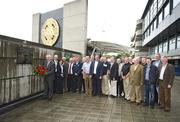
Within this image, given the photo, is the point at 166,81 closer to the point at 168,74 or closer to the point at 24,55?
the point at 168,74

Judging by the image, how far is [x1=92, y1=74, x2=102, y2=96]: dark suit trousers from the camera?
30.5ft

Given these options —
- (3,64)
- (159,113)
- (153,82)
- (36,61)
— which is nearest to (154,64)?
(153,82)

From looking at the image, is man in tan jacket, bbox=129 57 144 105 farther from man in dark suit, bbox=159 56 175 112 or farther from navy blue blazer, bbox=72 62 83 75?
navy blue blazer, bbox=72 62 83 75

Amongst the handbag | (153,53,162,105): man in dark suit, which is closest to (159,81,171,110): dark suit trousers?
(153,53,162,105): man in dark suit

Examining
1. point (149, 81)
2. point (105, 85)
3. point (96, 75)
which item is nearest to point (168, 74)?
point (149, 81)

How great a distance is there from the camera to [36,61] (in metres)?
8.19

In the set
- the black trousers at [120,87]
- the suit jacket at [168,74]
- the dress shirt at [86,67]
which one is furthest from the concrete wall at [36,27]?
the suit jacket at [168,74]

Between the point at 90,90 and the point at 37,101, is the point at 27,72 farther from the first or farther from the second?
the point at 90,90

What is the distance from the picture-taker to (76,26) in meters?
20.2

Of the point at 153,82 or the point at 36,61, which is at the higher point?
the point at 36,61

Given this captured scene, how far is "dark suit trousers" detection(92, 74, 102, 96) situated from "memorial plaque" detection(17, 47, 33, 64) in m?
3.19

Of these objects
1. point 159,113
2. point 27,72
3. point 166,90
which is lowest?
point 159,113

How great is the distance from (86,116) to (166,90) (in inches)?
120

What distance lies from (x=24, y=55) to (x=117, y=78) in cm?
430
